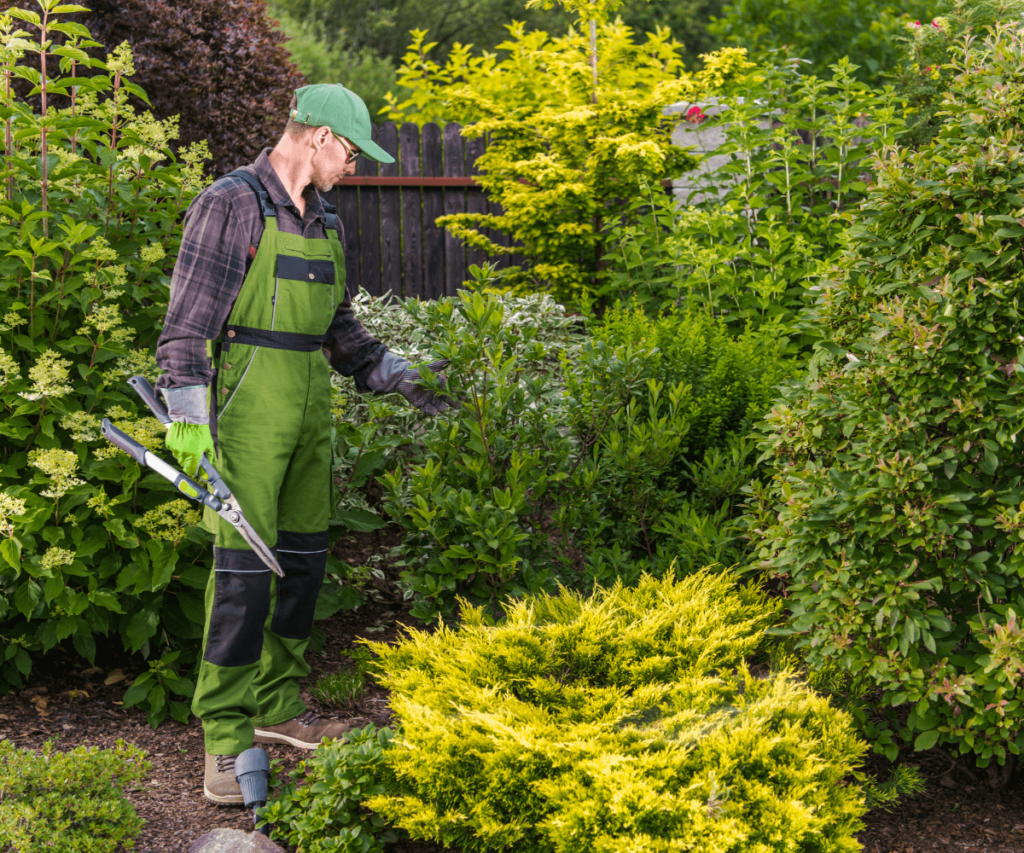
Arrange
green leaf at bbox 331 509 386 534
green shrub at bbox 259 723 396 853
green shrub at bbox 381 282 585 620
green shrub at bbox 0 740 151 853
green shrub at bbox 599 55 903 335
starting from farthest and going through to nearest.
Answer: green shrub at bbox 599 55 903 335 < green leaf at bbox 331 509 386 534 < green shrub at bbox 381 282 585 620 < green shrub at bbox 259 723 396 853 < green shrub at bbox 0 740 151 853

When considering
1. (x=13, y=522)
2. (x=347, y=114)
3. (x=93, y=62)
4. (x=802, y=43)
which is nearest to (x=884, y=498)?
(x=347, y=114)

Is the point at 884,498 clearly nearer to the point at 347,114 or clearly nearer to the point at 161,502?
the point at 347,114

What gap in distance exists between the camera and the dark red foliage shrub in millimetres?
5895

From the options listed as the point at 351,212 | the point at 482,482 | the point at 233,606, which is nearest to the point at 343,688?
the point at 233,606

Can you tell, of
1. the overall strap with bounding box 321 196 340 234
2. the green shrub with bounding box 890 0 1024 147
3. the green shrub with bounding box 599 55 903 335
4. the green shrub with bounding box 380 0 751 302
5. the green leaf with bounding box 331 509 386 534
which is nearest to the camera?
the overall strap with bounding box 321 196 340 234

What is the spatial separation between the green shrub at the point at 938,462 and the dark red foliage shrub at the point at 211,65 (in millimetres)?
4939

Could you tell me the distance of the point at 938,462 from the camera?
7.65ft

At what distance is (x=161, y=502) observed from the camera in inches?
126

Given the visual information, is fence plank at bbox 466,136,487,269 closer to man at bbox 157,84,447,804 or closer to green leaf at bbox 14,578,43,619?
man at bbox 157,84,447,804

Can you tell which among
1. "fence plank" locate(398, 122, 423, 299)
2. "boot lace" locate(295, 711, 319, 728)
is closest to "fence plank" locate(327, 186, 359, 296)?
"fence plank" locate(398, 122, 423, 299)

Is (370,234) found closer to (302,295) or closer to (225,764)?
(302,295)

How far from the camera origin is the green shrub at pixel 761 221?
4879mm

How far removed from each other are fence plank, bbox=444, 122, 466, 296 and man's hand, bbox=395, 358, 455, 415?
4.96m

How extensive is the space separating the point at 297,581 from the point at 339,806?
3.04 ft
